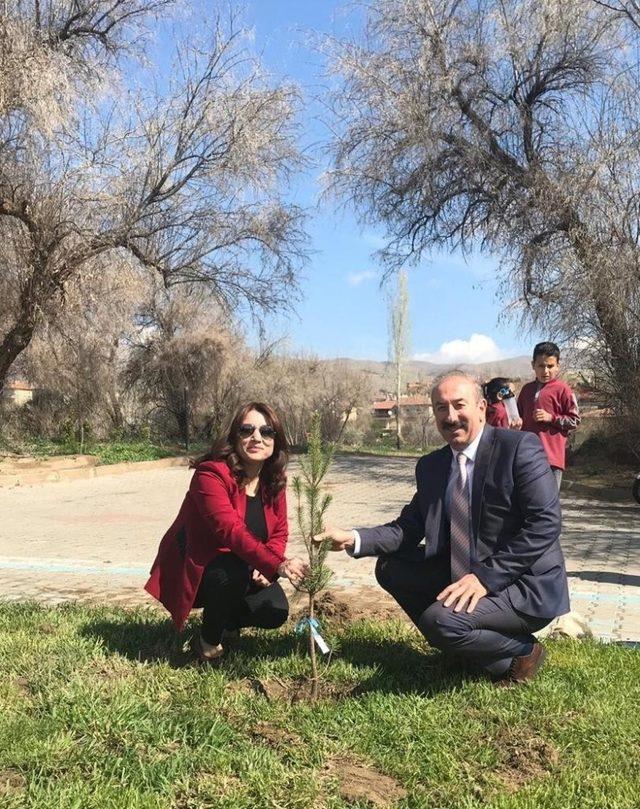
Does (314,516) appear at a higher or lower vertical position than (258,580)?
higher

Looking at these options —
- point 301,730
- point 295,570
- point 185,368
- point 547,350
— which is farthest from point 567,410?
point 185,368

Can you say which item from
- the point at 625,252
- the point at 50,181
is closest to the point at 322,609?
the point at 625,252

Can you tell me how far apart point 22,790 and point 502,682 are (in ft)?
6.68

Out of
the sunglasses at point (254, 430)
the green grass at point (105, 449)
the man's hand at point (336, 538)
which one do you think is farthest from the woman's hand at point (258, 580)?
the green grass at point (105, 449)

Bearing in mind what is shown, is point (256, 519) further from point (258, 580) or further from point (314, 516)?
point (314, 516)

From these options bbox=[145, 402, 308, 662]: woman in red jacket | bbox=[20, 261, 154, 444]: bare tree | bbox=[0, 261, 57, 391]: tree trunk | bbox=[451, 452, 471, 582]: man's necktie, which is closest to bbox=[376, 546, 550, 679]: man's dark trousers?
bbox=[451, 452, 471, 582]: man's necktie

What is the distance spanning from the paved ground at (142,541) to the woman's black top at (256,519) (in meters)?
1.50

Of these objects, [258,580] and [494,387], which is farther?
[494,387]

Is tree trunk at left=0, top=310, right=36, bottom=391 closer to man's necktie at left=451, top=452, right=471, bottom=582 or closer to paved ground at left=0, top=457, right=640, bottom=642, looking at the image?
paved ground at left=0, top=457, right=640, bottom=642

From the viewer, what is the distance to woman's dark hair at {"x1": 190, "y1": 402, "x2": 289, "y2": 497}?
3.89 m

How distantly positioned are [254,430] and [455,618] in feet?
4.57

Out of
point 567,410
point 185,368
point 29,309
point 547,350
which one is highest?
point 29,309

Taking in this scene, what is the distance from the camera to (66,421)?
856 inches

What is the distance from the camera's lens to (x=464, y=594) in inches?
122
